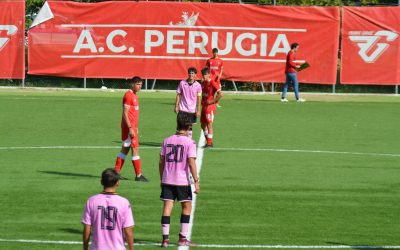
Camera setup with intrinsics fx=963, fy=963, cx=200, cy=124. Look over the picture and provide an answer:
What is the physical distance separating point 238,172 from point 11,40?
2152cm

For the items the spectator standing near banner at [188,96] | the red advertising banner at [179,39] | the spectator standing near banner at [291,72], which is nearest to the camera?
the spectator standing near banner at [188,96]

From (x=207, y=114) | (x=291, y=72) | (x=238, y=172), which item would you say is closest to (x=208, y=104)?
(x=207, y=114)

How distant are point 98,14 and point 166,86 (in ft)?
13.4

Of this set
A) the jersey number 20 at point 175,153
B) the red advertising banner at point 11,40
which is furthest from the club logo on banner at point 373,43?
the jersey number 20 at point 175,153

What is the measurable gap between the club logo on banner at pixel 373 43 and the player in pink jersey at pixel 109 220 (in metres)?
29.5

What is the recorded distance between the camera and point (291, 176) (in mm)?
19406

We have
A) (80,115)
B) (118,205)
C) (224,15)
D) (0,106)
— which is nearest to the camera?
(118,205)

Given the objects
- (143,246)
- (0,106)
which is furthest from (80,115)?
(143,246)

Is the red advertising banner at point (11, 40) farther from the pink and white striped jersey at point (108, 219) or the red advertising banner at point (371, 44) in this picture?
the pink and white striped jersey at point (108, 219)

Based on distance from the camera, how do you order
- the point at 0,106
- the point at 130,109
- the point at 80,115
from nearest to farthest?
the point at 130,109, the point at 80,115, the point at 0,106

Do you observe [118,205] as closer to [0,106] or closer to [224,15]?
[0,106]

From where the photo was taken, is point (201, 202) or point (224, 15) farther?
point (224, 15)

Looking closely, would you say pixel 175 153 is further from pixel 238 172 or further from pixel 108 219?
pixel 238 172

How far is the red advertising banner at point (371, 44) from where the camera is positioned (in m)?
37.9
